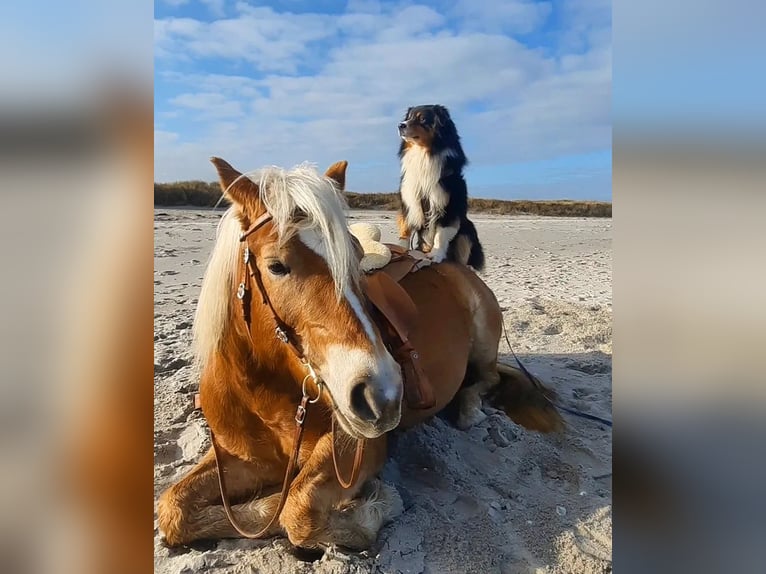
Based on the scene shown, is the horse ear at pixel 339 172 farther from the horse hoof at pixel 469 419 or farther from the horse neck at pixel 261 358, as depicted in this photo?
the horse hoof at pixel 469 419

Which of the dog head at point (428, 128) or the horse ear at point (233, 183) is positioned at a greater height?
the dog head at point (428, 128)

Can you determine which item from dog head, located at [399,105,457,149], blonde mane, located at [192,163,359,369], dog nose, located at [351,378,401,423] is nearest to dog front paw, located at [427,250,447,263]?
dog head, located at [399,105,457,149]

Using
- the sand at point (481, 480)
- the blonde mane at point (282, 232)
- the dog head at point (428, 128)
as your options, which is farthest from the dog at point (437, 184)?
the blonde mane at point (282, 232)

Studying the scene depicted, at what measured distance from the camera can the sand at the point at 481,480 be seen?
1.56 meters

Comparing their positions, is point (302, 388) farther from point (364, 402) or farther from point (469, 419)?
point (469, 419)

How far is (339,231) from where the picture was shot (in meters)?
1.39

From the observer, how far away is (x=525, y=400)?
2.71m
